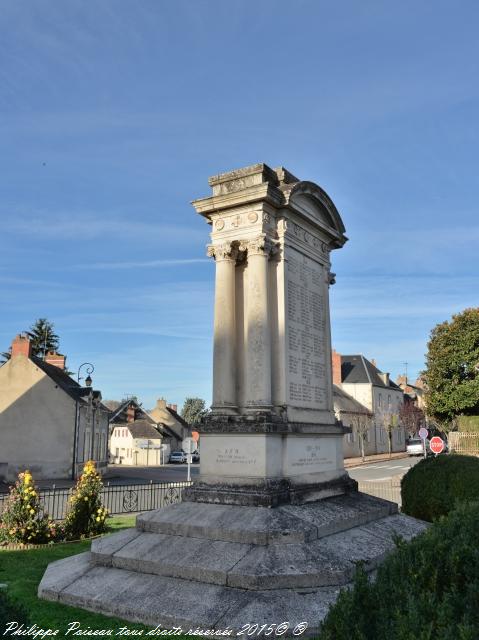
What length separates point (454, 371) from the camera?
3628cm

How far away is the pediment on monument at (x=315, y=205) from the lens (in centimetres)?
1012

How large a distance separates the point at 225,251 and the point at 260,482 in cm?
404

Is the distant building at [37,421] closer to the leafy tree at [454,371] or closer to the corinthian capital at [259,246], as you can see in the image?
the leafy tree at [454,371]

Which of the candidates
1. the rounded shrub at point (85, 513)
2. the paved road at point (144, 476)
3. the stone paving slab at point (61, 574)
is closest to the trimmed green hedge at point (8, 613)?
the stone paving slab at point (61, 574)

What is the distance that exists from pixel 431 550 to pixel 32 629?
14.4ft

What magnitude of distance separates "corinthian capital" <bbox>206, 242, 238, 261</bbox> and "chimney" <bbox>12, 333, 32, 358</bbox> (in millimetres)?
29104

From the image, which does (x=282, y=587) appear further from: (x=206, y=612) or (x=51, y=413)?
(x=51, y=413)

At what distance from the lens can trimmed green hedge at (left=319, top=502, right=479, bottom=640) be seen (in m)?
2.68

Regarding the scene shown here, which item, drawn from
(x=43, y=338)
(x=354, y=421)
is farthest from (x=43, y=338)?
(x=354, y=421)

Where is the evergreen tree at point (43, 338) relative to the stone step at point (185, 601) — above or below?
above

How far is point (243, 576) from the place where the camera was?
6.38m

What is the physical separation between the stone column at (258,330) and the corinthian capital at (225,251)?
38 cm

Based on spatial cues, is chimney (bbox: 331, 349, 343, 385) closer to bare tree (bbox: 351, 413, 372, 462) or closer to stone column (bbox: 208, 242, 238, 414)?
bare tree (bbox: 351, 413, 372, 462)

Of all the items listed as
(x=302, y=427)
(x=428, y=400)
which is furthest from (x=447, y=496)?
(x=428, y=400)
